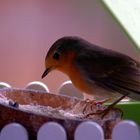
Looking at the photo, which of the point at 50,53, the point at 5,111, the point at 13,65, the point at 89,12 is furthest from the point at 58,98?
the point at 89,12

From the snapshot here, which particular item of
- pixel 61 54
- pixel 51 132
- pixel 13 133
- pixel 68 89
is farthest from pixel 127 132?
pixel 68 89

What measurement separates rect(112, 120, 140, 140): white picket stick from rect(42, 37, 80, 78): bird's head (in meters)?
0.73

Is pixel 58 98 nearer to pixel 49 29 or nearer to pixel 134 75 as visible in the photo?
pixel 134 75

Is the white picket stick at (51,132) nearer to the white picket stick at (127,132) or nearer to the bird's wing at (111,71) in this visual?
the white picket stick at (127,132)

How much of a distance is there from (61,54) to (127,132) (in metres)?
0.79

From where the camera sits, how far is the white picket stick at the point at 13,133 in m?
1.70

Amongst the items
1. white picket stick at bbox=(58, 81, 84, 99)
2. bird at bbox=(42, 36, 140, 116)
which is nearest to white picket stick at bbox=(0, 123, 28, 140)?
bird at bbox=(42, 36, 140, 116)

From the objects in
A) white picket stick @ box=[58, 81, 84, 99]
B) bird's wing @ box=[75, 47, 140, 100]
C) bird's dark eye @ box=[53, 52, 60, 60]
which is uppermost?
bird's dark eye @ box=[53, 52, 60, 60]

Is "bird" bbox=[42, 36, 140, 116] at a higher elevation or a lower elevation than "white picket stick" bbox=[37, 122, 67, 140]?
higher

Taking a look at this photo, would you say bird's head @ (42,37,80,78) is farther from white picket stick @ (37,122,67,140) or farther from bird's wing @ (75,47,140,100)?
white picket stick @ (37,122,67,140)

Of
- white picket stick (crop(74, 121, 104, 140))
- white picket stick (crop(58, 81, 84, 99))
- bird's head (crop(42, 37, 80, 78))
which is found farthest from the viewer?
white picket stick (crop(58, 81, 84, 99))

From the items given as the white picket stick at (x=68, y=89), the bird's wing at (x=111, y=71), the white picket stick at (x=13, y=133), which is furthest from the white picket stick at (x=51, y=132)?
the white picket stick at (x=68, y=89)

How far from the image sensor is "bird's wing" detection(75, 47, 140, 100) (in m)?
2.26

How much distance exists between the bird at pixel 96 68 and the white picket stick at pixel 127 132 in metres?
0.54
